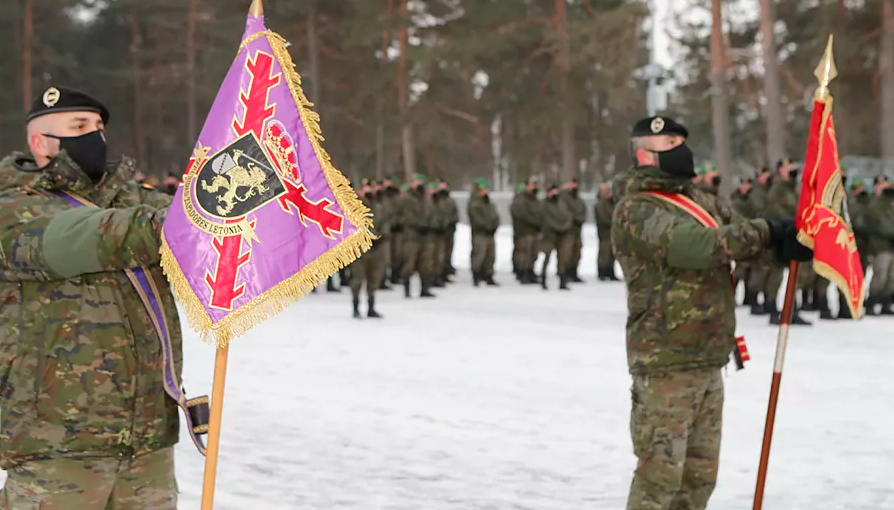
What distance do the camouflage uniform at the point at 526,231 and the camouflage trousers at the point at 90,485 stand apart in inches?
664

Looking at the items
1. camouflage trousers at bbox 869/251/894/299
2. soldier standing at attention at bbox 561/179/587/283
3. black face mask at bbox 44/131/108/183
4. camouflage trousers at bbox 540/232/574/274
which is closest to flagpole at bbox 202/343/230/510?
black face mask at bbox 44/131/108/183

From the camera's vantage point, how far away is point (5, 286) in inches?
134

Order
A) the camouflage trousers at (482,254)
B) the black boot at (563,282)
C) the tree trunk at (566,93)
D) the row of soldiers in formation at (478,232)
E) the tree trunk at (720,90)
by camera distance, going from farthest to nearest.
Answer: the tree trunk at (566,93)
the tree trunk at (720,90)
the camouflage trousers at (482,254)
the black boot at (563,282)
the row of soldiers in formation at (478,232)

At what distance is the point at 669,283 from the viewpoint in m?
4.28

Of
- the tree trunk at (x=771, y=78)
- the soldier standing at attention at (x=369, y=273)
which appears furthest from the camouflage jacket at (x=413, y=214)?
the tree trunk at (x=771, y=78)

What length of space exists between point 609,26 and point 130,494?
76.4 feet

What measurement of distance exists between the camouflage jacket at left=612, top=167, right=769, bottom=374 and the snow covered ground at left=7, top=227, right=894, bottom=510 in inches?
60.0

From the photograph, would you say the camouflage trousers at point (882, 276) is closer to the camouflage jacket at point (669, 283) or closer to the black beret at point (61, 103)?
the camouflage jacket at point (669, 283)

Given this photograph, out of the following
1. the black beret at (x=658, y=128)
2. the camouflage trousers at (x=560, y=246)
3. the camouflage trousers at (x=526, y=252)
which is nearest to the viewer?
the black beret at (x=658, y=128)

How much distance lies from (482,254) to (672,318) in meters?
15.7

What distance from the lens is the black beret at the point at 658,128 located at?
4.38 metres

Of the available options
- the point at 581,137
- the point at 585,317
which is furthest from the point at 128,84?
the point at 585,317

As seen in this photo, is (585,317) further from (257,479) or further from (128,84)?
(128,84)

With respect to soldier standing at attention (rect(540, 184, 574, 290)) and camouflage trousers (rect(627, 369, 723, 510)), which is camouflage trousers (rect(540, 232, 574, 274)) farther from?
camouflage trousers (rect(627, 369, 723, 510))
